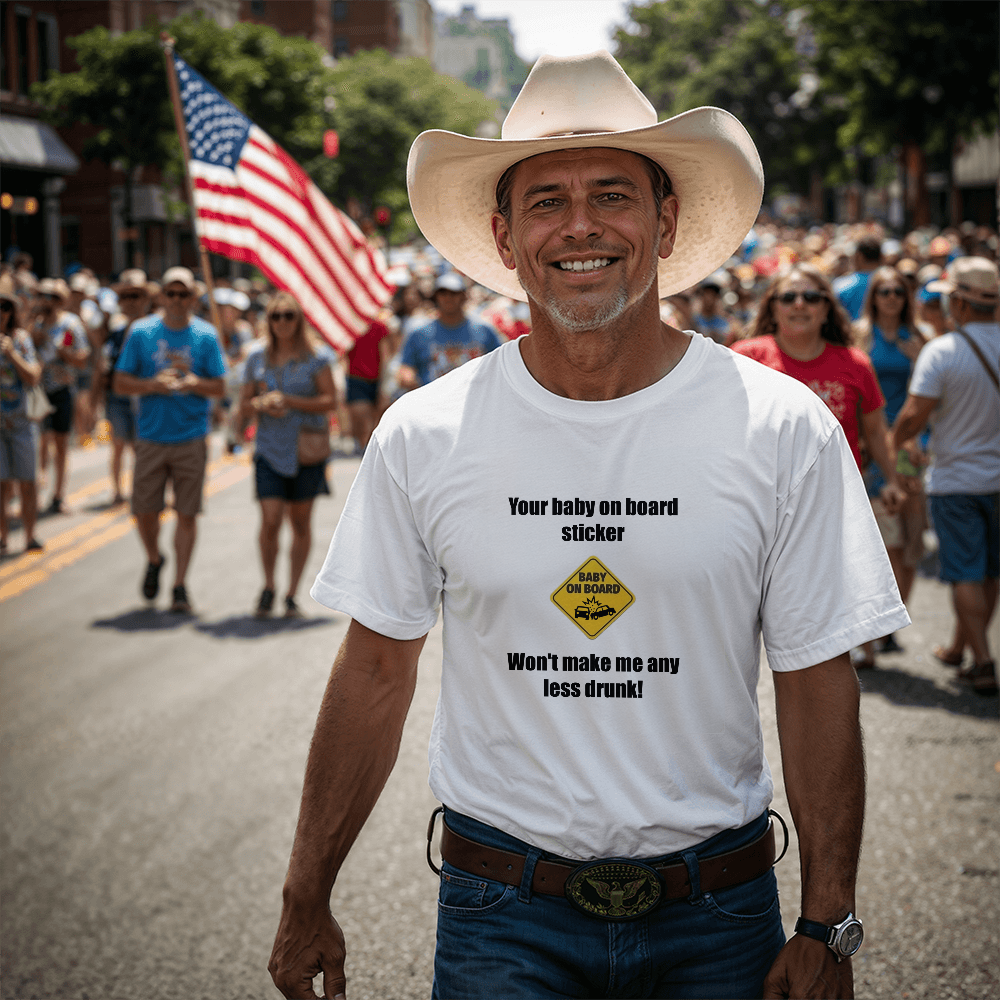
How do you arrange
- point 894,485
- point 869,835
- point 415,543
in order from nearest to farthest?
point 415,543
point 869,835
point 894,485

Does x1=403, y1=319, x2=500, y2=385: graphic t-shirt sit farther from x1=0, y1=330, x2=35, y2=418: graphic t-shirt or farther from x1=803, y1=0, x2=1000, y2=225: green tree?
x1=803, y1=0, x2=1000, y2=225: green tree

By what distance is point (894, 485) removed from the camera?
263 inches

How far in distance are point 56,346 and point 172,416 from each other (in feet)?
15.6

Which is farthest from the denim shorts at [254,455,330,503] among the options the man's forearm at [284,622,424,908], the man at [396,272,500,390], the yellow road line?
the man's forearm at [284,622,424,908]

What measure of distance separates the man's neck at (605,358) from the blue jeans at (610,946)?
816 millimetres

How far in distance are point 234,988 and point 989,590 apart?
15.2ft

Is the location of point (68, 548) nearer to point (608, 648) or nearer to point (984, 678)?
point (984, 678)

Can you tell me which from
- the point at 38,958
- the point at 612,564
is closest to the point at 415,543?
the point at 612,564

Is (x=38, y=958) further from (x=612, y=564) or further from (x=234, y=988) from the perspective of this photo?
(x=612, y=564)

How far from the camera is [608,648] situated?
2.28 meters

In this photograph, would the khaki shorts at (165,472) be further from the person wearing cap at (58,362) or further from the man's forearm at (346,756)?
the man's forearm at (346,756)

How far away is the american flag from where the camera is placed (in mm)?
9477

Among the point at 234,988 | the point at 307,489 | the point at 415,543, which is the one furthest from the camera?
the point at 307,489

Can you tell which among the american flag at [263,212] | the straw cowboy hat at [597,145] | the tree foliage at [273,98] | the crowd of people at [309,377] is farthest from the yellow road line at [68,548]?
the tree foliage at [273,98]
